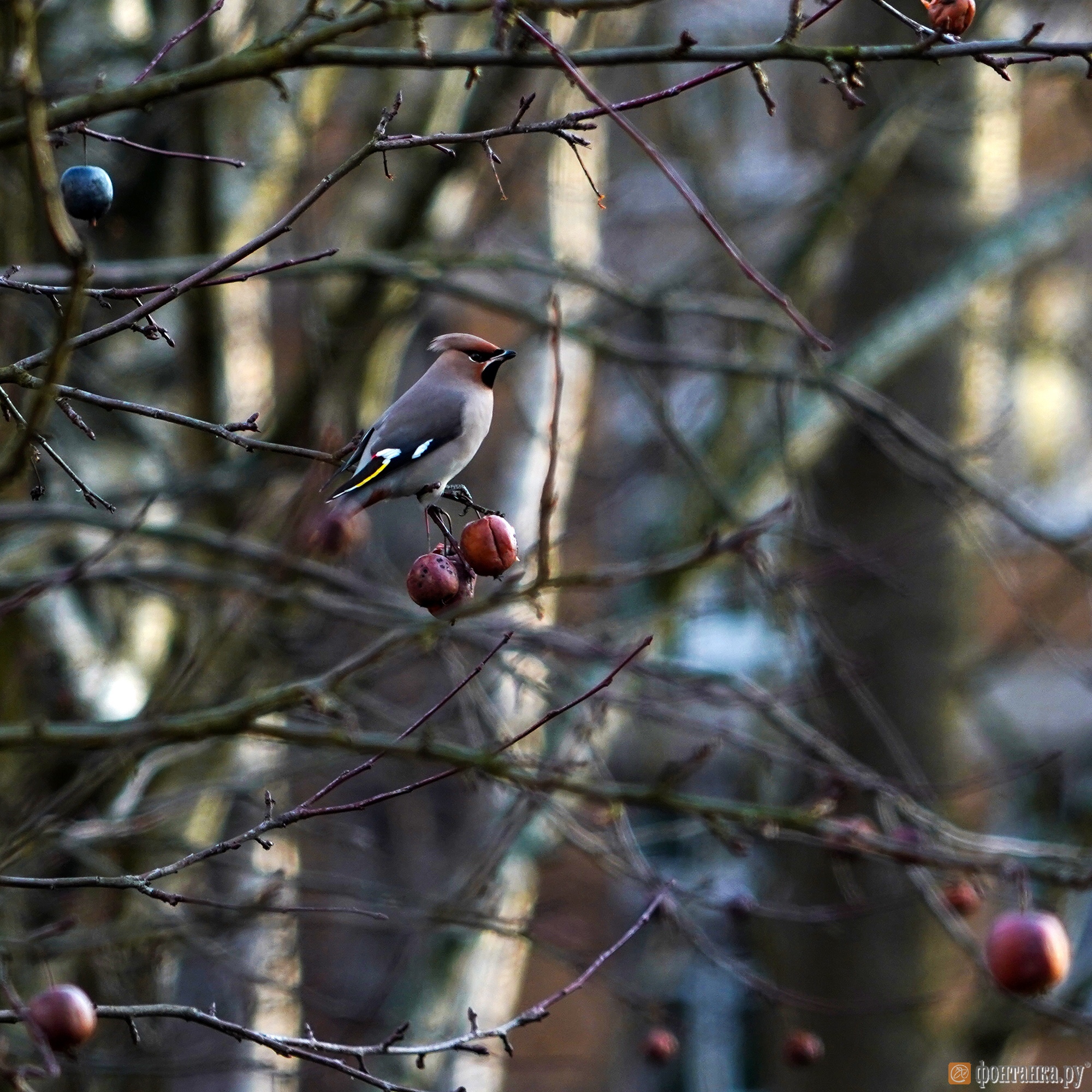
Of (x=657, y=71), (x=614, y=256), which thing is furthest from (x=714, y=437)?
(x=614, y=256)

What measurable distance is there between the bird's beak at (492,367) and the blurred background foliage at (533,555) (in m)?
0.57

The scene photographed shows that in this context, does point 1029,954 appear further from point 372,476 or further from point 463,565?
point 372,476

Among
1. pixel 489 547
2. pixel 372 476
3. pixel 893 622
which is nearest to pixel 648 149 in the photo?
pixel 489 547

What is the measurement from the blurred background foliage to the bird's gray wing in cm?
26

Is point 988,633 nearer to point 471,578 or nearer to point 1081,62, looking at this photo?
point 1081,62

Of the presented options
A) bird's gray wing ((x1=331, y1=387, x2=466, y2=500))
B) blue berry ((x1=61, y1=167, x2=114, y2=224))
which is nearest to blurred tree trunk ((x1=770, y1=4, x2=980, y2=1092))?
bird's gray wing ((x1=331, y1=387, x2=466, y2=500))

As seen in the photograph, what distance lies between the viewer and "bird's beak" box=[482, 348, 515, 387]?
10.4ft

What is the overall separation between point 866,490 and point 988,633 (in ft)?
11.2

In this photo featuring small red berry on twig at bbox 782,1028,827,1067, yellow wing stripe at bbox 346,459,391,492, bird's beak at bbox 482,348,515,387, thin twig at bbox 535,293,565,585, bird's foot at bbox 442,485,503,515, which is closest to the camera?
thin twig at bbox 535,293,565,585

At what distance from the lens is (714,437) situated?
6754mm

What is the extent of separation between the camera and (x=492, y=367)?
334 centimetres

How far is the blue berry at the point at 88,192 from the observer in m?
2.55

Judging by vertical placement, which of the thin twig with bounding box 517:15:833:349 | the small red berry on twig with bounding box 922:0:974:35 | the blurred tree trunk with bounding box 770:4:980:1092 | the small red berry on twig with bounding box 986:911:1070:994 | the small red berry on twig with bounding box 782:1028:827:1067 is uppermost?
the blurred tree trunk with bounding box 770:4:980:1092

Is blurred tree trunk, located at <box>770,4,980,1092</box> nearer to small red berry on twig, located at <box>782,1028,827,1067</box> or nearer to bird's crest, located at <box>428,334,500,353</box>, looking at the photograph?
small red berry on twig, located at <box>782,1028,827,1067</box>
